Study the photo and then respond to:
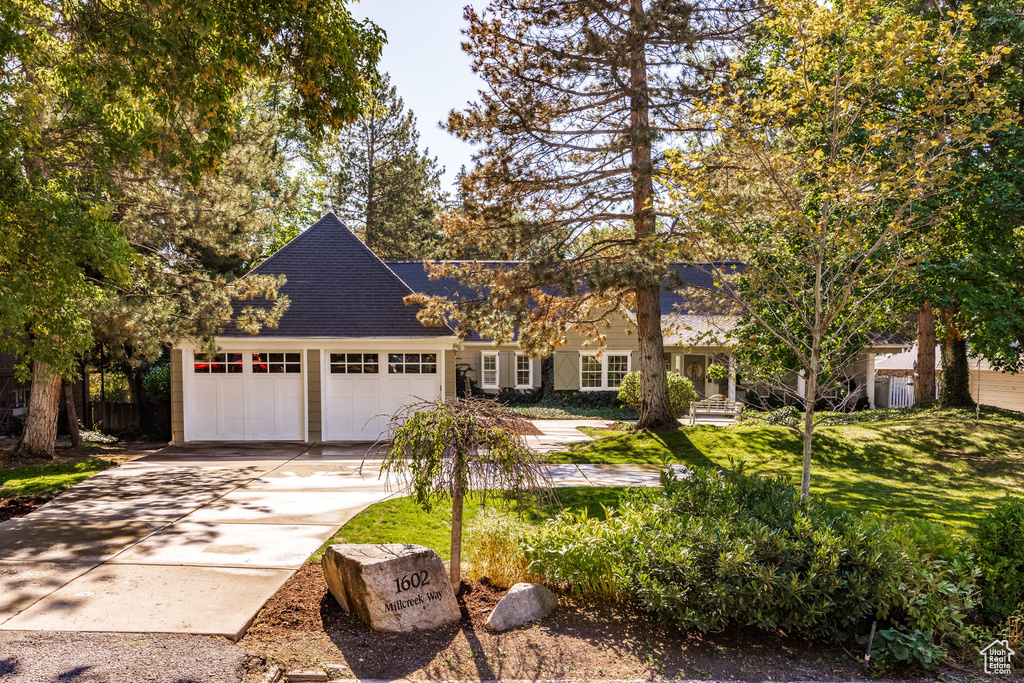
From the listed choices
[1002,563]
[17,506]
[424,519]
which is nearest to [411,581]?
[424,519]

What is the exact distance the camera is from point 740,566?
4.93m

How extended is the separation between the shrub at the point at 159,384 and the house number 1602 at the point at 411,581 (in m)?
15.2

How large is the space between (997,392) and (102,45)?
26021mm

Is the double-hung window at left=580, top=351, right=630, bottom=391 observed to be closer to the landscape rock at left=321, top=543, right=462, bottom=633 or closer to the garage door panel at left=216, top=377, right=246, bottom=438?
the garage door panel at left=216, top=377, right=246, bottom=438

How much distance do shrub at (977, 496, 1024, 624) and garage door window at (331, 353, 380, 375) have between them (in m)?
12.1

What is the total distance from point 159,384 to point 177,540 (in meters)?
12.5

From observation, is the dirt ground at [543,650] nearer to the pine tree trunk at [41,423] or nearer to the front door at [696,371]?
the pine tree trunk at [41,423]

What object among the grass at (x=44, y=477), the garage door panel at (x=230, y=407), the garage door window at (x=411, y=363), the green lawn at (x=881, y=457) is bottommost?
the green lawn at (x=881, y=457)

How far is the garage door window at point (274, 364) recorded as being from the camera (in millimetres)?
15352

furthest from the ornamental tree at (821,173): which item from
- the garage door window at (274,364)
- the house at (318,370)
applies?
the garage door window at (274,364)

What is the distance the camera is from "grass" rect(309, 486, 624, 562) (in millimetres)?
7109

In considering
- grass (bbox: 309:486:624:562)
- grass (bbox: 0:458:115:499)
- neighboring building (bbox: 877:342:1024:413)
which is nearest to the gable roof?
grass (bbox: 0:458:115:499)

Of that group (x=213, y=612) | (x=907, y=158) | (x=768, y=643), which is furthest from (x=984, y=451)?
(x=213, y=612)

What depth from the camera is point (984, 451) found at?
1297cm
